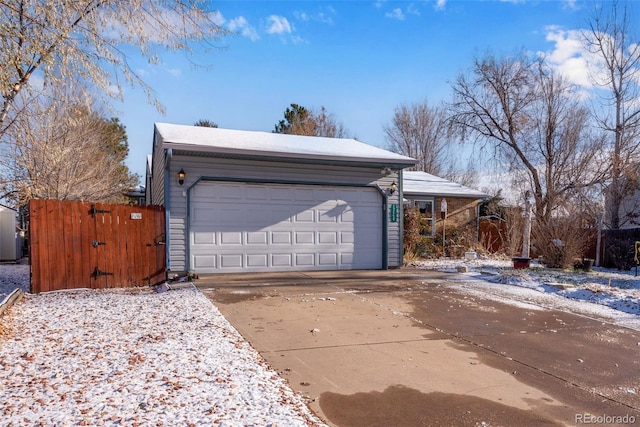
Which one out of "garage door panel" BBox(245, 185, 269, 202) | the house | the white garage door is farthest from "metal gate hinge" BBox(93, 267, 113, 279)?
"garage door panel" BBox(245, 185, 269, 202)

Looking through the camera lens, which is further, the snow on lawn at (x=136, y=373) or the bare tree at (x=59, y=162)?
the bare tree at (x=59, y=162)

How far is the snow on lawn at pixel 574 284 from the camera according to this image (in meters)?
7.43

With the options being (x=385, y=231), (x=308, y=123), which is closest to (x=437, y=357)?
(x=385, y=231)

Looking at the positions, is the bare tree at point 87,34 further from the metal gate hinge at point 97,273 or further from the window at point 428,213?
the window at point 428,213

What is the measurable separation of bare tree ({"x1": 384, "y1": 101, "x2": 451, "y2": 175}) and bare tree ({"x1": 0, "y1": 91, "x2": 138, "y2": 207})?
1803cm

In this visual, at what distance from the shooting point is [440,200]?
17.6 metres

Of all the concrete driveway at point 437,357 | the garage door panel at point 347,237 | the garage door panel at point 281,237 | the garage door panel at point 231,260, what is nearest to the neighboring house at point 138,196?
the garage door panel at point 231,260

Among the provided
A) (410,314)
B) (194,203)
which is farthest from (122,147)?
(410,314)

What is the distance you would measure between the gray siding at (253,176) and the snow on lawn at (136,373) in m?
3.36

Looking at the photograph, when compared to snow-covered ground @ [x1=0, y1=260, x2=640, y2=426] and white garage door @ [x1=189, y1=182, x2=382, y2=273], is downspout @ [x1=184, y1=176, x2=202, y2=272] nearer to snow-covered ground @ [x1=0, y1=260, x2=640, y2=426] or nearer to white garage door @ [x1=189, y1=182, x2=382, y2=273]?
white garage door @ [x1=189, y1=182, x2=382, y2=273]

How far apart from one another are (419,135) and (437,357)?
26548 millimetres

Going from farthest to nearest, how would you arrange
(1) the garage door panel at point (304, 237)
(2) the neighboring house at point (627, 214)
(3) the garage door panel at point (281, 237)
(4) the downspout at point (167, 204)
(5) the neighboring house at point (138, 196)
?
(5) the neighboring house at point (138, 196), (2) the neighboring house at point (627, 214), (1) the garage door panel at point (304, 237), (3) the garage door panel at point (281, 237), (4) the downspout at point (167, 204)

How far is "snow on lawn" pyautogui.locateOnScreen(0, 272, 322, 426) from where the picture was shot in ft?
9.31

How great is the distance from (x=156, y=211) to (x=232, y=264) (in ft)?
6.80
